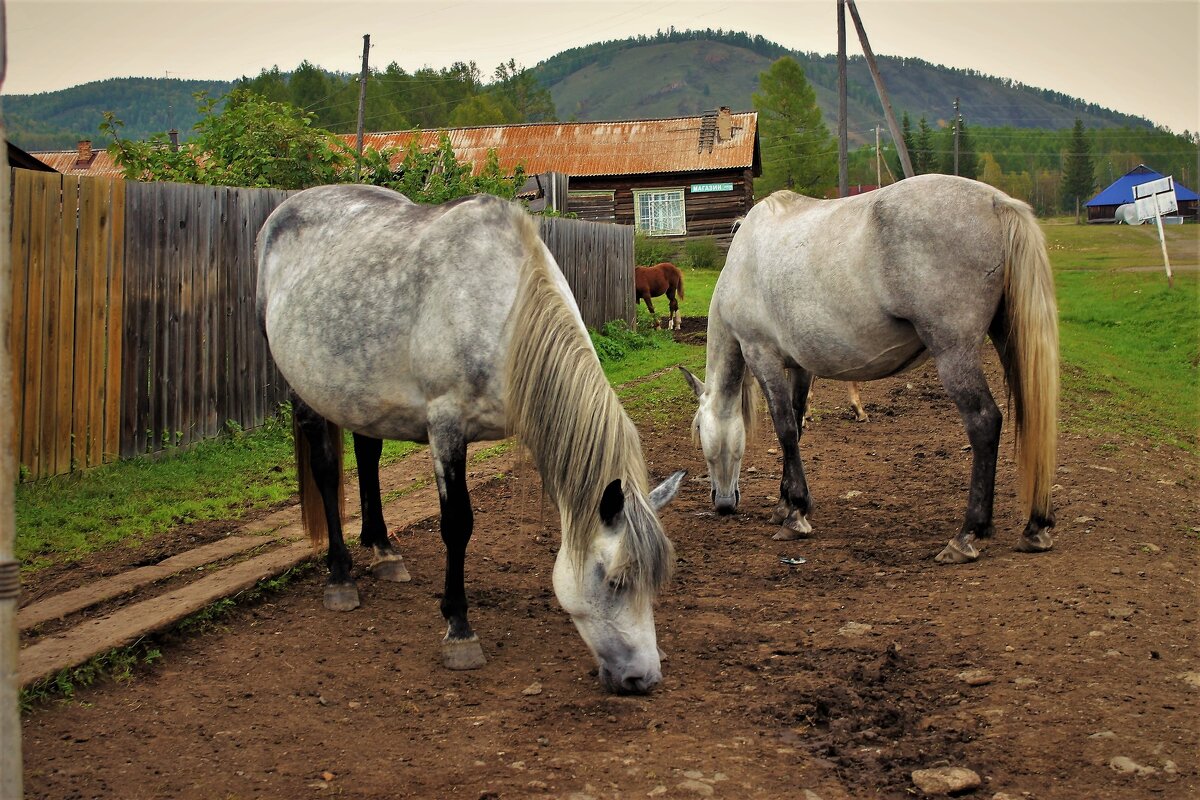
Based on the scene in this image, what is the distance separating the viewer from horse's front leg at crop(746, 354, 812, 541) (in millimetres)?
6199

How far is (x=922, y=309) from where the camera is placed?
5.30 meters

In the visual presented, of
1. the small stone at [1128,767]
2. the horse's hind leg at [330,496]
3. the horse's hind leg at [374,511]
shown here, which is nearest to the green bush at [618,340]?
the horse's hind leg at [374,511]

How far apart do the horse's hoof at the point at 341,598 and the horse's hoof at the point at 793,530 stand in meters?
2.62

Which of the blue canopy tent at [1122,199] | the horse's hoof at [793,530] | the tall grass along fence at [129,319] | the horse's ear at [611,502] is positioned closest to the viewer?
the horse's ear at [611,502]

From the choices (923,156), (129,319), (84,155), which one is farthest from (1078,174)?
(129,319)

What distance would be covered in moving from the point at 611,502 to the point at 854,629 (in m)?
1.52

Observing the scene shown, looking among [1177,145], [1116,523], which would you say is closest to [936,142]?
[1177,145]

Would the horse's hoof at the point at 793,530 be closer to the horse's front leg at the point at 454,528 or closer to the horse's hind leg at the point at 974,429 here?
the horse's hind leg at the point at 974,429

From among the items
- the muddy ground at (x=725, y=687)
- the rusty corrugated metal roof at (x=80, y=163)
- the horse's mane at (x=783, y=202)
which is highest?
the rusty corrugated metal roof at (x=80, y=163)

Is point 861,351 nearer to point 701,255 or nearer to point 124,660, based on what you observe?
point 124,660

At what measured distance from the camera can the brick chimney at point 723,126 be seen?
117 feet

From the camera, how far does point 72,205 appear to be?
7184 millimetres

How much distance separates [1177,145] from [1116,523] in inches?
5399

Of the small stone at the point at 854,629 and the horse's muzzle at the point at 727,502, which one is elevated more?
the horse's muzzle at the point at 727,502
